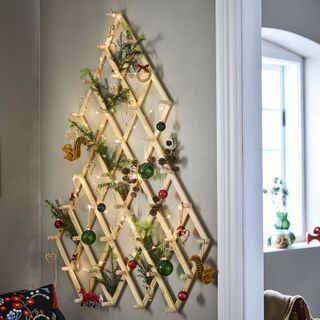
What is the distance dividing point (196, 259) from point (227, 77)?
0.78m

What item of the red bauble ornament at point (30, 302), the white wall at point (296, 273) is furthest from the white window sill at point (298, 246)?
the red bauble ornament at point (30, 302)

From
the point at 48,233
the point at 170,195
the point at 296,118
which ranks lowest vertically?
the point at 48,233

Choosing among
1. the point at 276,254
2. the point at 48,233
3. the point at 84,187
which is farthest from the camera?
A: the point at 276,254

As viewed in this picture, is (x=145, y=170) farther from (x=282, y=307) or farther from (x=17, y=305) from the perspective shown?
(x=282, y=307)

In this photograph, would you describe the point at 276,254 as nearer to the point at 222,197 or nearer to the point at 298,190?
the point at 298,190

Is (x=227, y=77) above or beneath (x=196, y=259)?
above

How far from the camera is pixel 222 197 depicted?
8.11 feet

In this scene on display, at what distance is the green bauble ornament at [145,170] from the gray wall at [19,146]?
3.61ft

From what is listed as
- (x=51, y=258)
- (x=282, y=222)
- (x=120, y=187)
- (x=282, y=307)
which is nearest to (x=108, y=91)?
(x=120, y=187)

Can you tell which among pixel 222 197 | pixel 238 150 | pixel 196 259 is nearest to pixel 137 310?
pixel 196 259

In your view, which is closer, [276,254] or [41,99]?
[41,99]

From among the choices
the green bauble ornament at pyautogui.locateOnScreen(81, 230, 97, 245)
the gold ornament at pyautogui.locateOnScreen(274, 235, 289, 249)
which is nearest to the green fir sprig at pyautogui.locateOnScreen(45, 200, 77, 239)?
the green bauble ornament at pyautogui.locateOnScreen(81, 230, 97, 245)

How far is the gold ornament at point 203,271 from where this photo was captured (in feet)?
8.25

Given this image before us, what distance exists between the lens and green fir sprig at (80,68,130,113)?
3.03 meters
